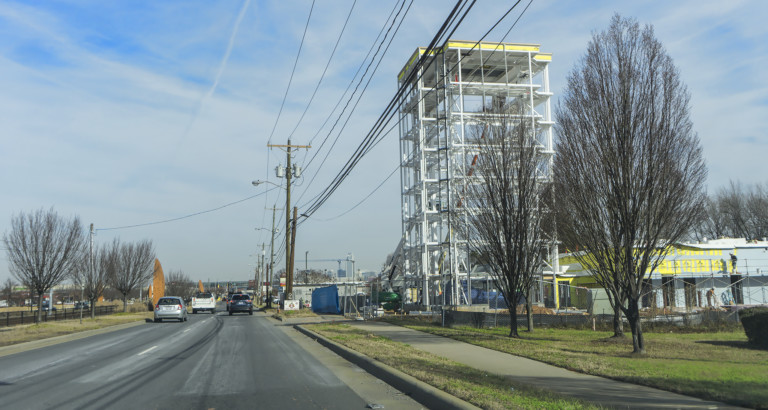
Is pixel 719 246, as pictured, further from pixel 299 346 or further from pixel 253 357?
pixel 253 357

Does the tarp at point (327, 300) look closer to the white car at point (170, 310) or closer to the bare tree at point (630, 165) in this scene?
the white car at point (170, 310)

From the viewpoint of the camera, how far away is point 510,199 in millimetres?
17719

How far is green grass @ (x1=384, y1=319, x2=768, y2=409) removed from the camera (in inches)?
Answer: 313

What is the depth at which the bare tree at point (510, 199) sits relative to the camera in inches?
695

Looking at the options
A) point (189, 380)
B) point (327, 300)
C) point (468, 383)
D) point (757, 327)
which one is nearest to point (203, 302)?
point (327, 300)

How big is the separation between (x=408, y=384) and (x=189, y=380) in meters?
4.05

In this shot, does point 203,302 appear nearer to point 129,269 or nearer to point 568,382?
point 129,269

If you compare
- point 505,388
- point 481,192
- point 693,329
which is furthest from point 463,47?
point 505,388

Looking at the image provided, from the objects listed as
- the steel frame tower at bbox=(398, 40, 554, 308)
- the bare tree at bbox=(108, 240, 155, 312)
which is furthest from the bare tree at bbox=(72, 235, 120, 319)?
the steel frame tower at bbox=(398, 40, 554, 308)

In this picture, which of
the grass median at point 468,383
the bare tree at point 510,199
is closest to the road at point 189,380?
the grass median at point 468,383

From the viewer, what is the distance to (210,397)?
8219 millimetres

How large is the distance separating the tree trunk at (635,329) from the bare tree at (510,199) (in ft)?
15.3

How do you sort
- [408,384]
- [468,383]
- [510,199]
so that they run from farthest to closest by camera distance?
1. [510,199]
2. [408,384]
3. [468,383]

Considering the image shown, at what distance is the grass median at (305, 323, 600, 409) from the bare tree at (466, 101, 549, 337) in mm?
5830
